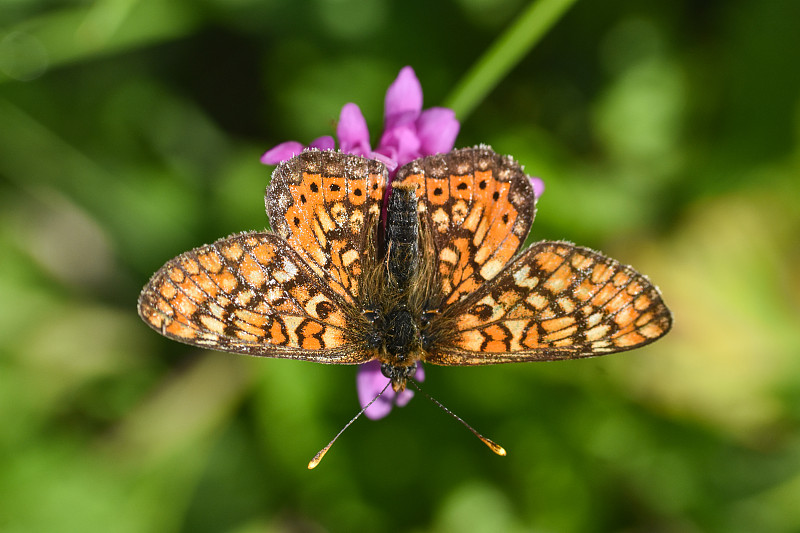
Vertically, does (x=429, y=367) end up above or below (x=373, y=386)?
above

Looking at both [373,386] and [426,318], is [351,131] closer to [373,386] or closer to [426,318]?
[426,318]

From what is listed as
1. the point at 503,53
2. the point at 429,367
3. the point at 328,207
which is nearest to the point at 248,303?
the point at 328,207

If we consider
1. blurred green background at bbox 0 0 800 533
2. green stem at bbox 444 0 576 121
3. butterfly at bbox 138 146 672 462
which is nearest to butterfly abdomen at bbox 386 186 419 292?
butterfly at bbox 138 146 672 462

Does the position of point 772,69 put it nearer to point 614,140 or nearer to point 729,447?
point 614,140

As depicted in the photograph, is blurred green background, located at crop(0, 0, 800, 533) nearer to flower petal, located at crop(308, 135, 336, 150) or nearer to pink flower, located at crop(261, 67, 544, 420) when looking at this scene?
pink flower, located at crop(261, 67, 544, 420)

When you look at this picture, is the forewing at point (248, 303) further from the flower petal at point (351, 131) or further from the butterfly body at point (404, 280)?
the flower petal at point (351, 131)

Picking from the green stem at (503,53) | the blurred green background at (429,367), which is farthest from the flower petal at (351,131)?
the blurred green background at (429,367)

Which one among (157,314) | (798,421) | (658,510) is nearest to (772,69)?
(798,421)
